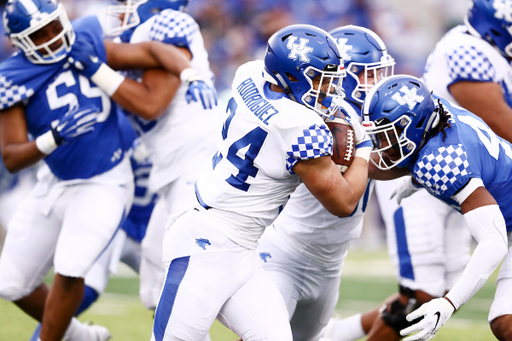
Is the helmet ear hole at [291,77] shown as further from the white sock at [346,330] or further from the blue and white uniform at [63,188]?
the white sock at [346,330]

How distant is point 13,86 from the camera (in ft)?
10.9

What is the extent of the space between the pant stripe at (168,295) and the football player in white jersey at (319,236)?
600 mm

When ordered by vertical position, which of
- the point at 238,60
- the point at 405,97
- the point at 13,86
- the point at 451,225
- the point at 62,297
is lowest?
the point at 238,60

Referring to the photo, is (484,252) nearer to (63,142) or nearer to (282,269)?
(282,269)

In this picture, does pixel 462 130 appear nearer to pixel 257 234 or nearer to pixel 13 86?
pixel 257 234

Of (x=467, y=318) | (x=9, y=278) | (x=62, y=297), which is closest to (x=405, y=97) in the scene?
(x=62, y=297)

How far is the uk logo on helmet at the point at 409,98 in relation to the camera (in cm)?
255

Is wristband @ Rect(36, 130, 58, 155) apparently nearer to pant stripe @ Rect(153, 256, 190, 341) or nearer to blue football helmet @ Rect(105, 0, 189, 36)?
blue football helmet @ Rect(105, 0, 189, 36)

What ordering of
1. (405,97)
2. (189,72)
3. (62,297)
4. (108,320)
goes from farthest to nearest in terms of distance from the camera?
(108,320), (189,72), (62,297), (405,97)

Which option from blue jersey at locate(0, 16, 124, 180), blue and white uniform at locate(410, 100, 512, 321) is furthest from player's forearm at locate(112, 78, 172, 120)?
blue and white uniform at locate(410, 100, 512, 321)

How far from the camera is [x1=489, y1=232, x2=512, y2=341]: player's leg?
2.59 m

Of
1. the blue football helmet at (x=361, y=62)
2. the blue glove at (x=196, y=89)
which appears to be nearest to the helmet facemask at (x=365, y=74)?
the blue football helmet at (x=361, y=62)

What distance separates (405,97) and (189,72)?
1.40 meters

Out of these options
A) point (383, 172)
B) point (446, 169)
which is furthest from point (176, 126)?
point (446, 169)
